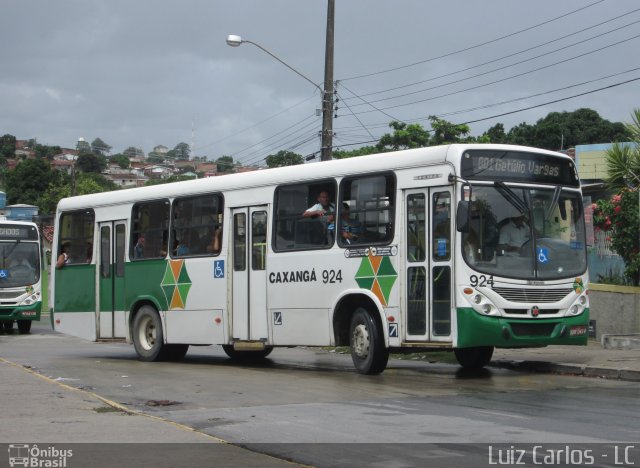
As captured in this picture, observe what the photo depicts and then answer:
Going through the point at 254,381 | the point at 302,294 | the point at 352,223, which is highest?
the point at 352,223

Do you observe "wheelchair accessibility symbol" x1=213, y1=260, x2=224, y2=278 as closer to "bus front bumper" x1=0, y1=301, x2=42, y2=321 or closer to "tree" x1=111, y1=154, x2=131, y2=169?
"bus front bumper" x1=0, y1=301, x2=42, y2=321

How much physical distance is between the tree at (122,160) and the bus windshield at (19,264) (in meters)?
143

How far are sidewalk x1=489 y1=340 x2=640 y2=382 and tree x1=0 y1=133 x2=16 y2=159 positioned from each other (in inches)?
6287

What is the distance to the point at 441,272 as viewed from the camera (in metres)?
14.2

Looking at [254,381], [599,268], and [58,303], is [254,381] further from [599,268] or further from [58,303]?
[599,268]

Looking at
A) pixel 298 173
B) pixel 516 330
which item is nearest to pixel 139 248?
pixel 298 173

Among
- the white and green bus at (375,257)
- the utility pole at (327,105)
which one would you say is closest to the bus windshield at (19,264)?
the utility pole at (327,105)

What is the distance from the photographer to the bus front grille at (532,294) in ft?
46.2

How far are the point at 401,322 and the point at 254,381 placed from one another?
2.32 metres

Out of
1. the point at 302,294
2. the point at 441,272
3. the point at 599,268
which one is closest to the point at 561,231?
the point at 441,272

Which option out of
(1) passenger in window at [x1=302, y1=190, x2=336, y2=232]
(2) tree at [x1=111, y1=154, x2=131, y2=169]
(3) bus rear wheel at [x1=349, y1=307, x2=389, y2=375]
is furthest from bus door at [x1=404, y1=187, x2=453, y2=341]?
(2) tree at [x1=111, y1=154, x2=131, y2=169]

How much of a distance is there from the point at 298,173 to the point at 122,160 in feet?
530

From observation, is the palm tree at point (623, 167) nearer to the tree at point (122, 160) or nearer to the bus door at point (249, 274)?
the bus door at point (249, 274)

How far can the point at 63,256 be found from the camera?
71.1 ft
